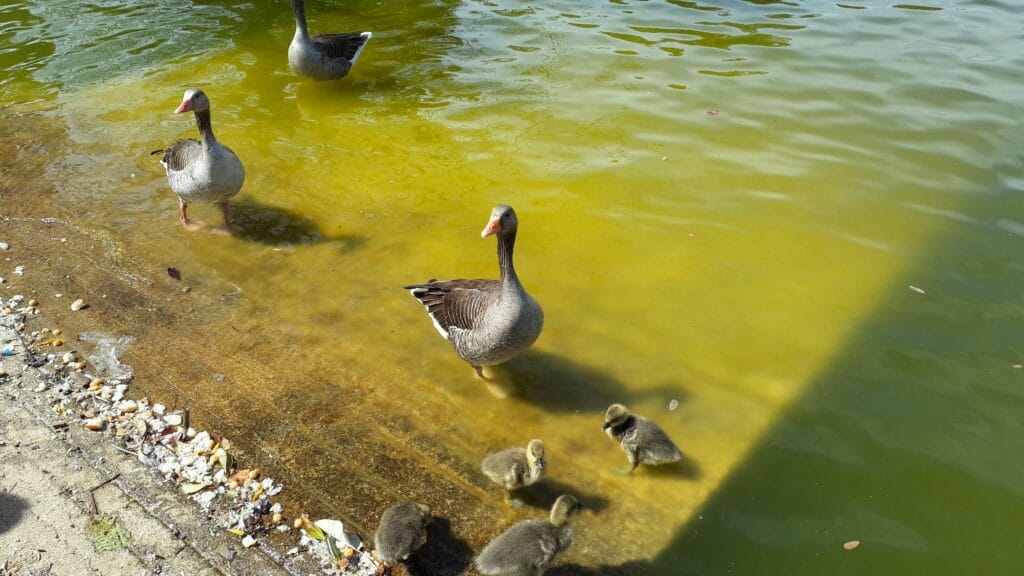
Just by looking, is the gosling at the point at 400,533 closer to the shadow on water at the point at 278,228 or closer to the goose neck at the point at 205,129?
the shadow on water at the point at 278,228

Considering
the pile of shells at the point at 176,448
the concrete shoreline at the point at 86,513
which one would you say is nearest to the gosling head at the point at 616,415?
the pile of shells at the point at 176,448

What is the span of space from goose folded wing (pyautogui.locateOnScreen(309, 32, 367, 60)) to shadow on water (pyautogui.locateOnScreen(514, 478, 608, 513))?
26.1ft

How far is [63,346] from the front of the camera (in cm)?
581

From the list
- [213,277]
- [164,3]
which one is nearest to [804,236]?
[213,277]

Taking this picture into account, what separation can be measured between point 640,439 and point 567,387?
1.06 metres

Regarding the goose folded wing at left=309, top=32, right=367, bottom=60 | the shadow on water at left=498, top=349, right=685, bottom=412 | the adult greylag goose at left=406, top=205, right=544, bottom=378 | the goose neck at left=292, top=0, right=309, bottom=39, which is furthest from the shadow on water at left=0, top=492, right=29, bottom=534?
the goose neck at left=292, top=0, right=309, bottom=39

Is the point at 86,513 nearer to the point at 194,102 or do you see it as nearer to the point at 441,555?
the point at 441,555

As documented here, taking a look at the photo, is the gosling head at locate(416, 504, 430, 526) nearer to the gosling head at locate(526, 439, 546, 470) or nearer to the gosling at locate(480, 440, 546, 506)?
the gosling at locate(480, 440, 546, 506)

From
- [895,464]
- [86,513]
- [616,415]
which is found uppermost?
[616,415]

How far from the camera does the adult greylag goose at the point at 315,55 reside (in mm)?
10484

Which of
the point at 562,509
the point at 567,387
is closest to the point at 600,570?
the point at 562,509

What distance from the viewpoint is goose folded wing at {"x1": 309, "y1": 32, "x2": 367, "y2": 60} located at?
10.6 m

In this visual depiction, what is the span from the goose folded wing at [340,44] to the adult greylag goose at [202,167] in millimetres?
3660

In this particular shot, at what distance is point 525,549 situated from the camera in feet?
13.4
